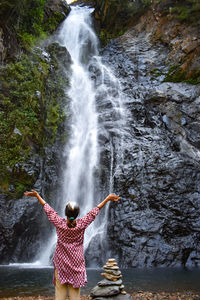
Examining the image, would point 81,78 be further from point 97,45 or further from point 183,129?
point 183,129

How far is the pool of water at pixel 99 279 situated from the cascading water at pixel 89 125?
2818mm

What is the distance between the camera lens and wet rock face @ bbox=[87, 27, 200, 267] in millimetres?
11961

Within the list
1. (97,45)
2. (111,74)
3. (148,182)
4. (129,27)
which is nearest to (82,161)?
(148,182)

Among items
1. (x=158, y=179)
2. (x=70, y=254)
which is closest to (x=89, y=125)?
(x=158, y=179)

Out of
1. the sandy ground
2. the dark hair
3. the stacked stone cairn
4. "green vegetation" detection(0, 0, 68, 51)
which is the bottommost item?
the sandy ground

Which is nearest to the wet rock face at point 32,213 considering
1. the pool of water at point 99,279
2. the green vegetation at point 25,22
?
the pool of water at point 99,279

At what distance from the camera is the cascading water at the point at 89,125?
14.1 meters

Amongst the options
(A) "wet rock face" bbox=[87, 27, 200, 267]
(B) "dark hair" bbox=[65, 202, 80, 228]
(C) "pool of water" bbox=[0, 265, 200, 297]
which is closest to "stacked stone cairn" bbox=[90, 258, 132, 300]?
(C) "pool of water" bbox=[0, 265, 200, 297]

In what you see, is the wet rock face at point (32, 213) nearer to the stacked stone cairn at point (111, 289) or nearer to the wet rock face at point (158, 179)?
the wet rock face at point (158, 179)

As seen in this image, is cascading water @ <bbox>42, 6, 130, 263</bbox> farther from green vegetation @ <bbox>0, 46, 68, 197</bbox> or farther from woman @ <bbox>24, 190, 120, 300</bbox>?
woman @ <bbox>24, 190, 120, 300</bbox>

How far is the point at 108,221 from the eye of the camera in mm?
12680

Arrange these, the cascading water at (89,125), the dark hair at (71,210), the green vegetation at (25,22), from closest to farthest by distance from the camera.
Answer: the dark hair at (71,210)
the cascading water at (89,125)
the green vegetation at (25,22)

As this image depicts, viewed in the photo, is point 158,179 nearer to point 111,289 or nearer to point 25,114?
point 25,114

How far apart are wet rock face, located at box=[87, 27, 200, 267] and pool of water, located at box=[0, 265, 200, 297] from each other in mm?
1676
